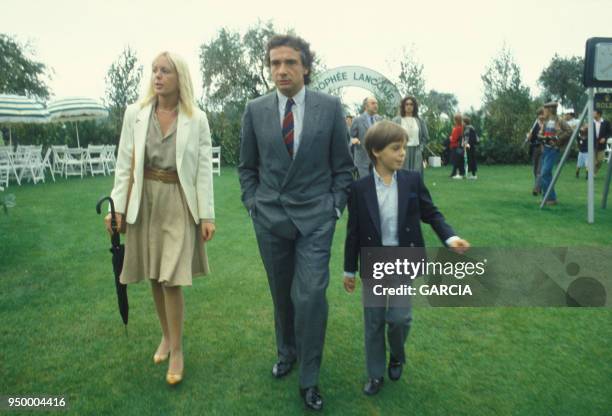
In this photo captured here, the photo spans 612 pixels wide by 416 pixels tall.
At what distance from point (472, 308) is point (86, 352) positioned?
302 cm

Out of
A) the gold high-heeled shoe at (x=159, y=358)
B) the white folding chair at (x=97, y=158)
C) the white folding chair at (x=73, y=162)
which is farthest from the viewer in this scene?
the white folding chair at (x=97, y=158)

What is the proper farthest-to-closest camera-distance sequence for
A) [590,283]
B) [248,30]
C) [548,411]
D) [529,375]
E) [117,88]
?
[248,30]
[117,88]
[590,283]
[529,375]
[548,411]

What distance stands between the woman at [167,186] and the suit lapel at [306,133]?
629 millimetres

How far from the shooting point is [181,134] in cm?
305

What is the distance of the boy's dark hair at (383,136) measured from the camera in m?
2.85

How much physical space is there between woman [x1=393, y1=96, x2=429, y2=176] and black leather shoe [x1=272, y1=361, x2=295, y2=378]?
Answer: 6.12 m

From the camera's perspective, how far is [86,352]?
3.60 m

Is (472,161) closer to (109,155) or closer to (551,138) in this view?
(551,138)

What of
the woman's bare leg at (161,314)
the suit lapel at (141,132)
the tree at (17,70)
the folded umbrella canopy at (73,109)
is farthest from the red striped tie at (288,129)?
the tree at (17,70)

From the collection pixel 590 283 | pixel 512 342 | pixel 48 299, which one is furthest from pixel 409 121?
pixel 48 299

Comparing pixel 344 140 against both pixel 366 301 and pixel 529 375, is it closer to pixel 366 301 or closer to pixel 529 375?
pixel 366 301

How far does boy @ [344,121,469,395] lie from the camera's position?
2.84 metres

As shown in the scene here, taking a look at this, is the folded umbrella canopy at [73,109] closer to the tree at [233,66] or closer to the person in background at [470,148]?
the person in background at [470,148]

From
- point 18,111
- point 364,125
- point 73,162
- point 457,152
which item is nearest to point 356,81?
point 457,152
